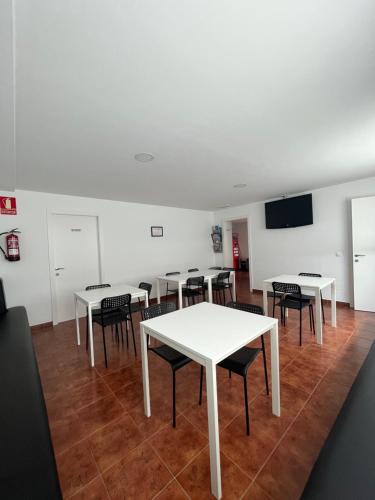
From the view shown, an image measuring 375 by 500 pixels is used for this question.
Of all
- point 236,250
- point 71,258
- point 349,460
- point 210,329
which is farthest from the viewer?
point 236,250

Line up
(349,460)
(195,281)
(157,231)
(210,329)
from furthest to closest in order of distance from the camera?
(157,231) → (195,281) → (210,329) → (349,460)

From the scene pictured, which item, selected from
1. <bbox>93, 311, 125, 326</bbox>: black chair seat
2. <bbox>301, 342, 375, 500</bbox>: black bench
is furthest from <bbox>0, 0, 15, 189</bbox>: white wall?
<bbox>301, 342, 375, 500</bbox>: black bench

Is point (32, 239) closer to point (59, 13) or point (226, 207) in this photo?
point (59, 13)

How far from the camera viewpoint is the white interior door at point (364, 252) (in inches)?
143

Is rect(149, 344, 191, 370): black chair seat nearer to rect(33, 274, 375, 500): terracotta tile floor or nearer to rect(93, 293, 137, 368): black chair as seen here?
rect(33, 274, 375, 500): terracotta tile floor

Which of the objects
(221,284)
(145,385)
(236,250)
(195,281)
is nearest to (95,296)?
(145,385)

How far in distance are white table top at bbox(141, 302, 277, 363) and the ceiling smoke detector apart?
1760 millimetres

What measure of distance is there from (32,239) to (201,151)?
317 cm

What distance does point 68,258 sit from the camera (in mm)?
3990

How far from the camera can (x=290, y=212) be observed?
4.67 m

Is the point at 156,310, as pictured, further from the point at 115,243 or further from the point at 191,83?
the point at 115,243

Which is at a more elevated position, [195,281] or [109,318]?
[195,281]

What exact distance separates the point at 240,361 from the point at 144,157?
7.47ft

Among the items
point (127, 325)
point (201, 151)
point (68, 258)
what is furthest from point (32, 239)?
point (201, 151)
